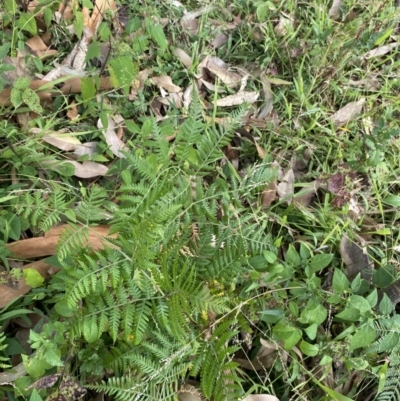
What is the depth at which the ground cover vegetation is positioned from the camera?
4.36 ft

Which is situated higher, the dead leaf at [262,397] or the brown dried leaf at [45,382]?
the brown dried leaf at [45,382]

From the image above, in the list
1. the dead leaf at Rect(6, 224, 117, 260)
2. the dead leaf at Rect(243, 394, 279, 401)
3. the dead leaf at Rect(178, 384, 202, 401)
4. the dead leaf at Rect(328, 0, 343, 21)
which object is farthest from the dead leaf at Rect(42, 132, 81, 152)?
the dead leaf at Rect(328, 0, 343, 21)

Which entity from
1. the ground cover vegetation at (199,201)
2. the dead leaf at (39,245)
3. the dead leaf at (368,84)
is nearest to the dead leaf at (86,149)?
the ground cover vegetation at (199,201)

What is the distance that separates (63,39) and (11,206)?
82 centimetres

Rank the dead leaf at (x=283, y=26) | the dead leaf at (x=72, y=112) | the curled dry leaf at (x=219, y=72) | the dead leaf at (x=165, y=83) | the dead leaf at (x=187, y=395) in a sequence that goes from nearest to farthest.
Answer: the dead leaf at (x=187, y=395), the dead leaf at (x=72, y=112), the dead leaf at (x=165, y=83), the curled dry leaf at (x=219, y=72), the dead leaf at (x=283, y=26)

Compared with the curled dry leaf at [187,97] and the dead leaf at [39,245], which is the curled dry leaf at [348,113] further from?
the dead leaf at [39,245]

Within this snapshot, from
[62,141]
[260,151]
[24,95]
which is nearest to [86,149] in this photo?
[62,141]

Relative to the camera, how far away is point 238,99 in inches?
82.3

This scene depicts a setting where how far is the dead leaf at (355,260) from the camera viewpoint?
1799 millimetres

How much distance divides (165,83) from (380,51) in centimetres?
107

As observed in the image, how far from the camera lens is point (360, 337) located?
5.00ft

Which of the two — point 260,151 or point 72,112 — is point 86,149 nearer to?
point 72,112

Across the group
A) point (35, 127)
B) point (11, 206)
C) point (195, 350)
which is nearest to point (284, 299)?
point (195, 350)

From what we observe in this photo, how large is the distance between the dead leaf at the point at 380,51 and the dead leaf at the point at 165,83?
0.95m
